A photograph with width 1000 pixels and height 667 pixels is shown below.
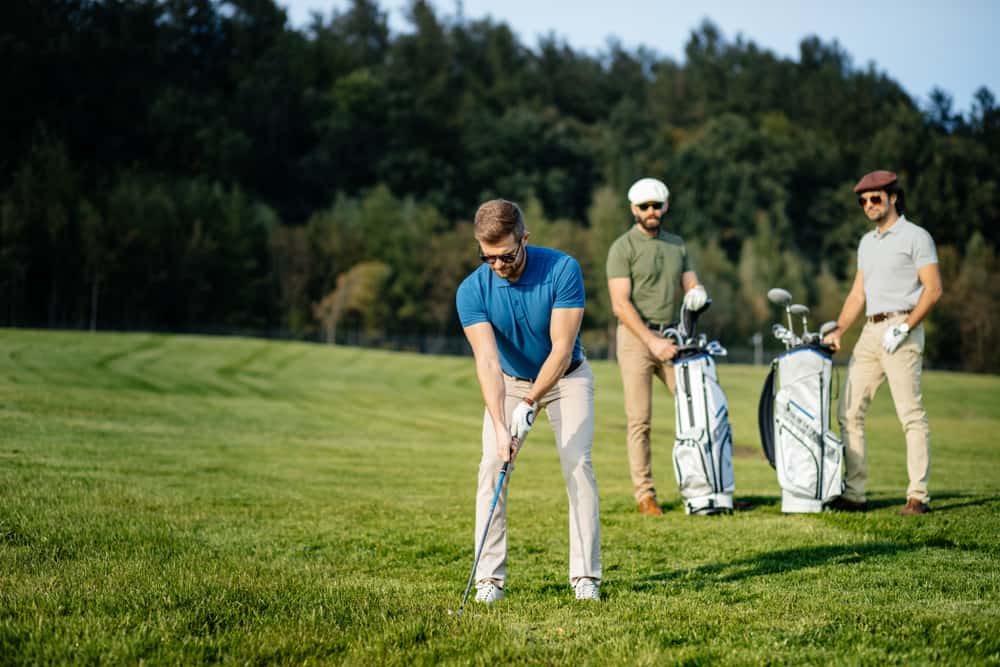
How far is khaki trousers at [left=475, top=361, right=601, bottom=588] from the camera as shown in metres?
5.92

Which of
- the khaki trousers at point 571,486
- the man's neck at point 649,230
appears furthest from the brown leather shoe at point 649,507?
the khaki trousers at point 571,486

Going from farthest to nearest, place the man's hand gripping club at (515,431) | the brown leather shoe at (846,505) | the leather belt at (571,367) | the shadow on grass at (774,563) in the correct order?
the brown leather shoe at (846,505), the shadow on grass at (774,563), the leather belt at (571,367), the man's hand gripping club at (515,431)

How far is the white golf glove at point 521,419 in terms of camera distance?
19.1 ft

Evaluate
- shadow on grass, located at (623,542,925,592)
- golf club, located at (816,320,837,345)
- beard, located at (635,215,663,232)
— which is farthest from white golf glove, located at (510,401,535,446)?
golf club, located at (816,320,837,345)

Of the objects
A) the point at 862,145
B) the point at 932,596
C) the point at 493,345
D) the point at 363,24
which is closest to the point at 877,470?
the point at 932,596

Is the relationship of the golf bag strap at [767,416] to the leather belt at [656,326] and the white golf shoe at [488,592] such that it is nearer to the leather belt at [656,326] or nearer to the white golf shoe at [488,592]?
the leather belt at [656,326]

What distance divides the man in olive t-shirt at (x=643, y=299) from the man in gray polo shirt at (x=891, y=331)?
1466 millimetres

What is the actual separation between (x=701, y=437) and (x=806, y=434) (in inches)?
35.8

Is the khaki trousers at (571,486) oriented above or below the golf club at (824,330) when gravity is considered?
below

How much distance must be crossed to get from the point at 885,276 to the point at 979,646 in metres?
4.97

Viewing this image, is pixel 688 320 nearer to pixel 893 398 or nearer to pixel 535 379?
pixel 893 398

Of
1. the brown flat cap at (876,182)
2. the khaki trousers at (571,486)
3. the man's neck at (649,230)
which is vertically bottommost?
the khaki trousers at (571,486)

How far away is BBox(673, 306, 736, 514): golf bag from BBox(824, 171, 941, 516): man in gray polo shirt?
41.4 inches

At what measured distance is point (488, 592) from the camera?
5.85 m
